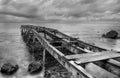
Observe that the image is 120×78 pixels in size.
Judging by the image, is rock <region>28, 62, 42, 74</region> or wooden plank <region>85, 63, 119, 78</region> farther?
rock <region>28, 62, 42, 74</region>

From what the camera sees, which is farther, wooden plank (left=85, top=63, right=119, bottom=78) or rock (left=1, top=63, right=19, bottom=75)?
rock (left=1, top=63, right=19, bottom=75)

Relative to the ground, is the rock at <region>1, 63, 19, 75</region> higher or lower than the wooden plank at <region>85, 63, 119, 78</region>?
lower

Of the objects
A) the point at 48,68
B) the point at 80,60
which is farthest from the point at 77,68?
the point at 48,68

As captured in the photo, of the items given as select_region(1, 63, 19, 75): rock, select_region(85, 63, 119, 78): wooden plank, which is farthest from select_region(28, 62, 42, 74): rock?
select_region(85, 63, 119, 78): wooden plank

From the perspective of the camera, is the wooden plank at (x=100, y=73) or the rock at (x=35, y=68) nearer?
the wooden plank at (x=100, y=73)

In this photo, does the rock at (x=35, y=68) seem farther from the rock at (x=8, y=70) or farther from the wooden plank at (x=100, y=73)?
the wooden plank at (x=100, y=73)

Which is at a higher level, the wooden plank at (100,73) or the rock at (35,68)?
the wooden plank at (100,73)

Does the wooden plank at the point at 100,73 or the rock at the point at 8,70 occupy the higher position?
the wooden plank at the point at 100,73

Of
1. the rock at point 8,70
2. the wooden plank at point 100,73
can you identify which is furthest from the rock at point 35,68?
the wooden plank at point 100,73

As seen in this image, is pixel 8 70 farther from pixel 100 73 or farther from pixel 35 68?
pixel 100 73

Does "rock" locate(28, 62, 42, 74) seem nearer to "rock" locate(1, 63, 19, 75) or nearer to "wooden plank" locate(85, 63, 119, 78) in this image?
"rock" locate(1, 63, 19, 75)

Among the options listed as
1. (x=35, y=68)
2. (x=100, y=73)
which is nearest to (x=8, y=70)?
(x=35, y=68)

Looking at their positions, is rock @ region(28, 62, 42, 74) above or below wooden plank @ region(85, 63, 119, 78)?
below

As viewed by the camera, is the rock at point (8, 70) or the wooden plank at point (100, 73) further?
the rock at point (8, 70)
